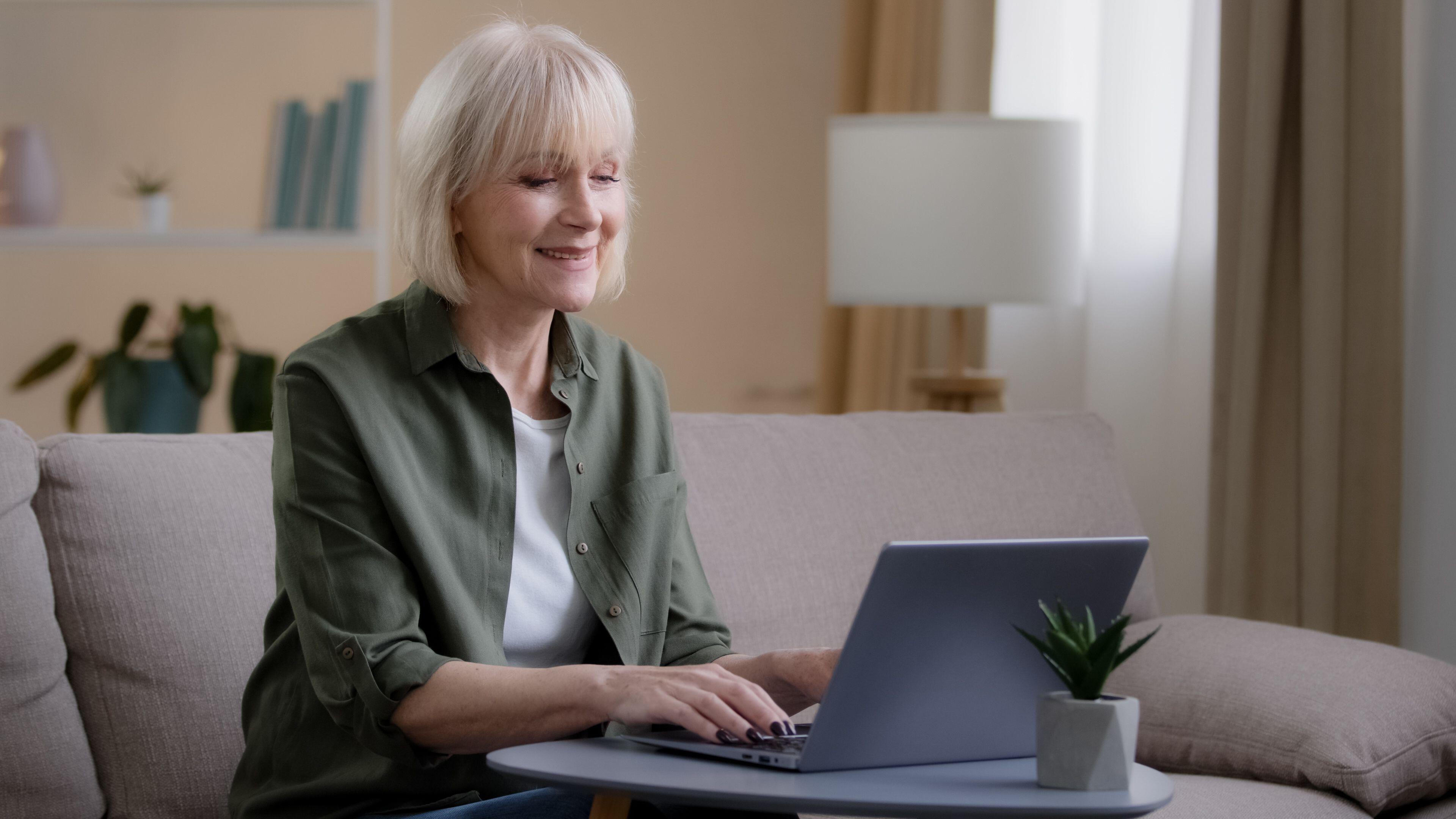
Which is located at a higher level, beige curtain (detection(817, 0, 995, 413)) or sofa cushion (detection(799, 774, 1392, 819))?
beige curtain (detection(817, 0, 995, 413))

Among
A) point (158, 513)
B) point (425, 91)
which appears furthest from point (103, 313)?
point (425, 91)

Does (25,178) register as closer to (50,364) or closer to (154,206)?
(154,206)

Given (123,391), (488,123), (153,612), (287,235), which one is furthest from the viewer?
(287,235)

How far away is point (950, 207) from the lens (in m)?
2.33

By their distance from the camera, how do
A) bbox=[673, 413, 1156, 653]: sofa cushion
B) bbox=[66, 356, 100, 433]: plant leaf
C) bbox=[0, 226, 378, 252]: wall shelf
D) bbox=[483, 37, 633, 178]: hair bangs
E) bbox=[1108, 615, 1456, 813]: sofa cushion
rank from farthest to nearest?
bbox=[0, 226, 378, 252]: wall shelf < bbox=[66, 356, 100, 433]: plant leaf < bbox=[673, 413, 1156, 653]: sofa cushion < bbox=[1108, 615, 1456, 813]: sofa cushion < bbox=[483, 37, 633, 178]: hair bangs

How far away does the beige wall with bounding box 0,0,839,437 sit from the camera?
3352 mm

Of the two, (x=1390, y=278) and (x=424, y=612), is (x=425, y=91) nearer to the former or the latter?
(x=424, y=612)

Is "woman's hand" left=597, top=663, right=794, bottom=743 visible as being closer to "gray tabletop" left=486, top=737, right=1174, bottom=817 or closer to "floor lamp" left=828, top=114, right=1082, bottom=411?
"gray tabletop" left=486, top=737, right=1174, bottom=817

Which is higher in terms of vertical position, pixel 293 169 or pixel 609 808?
pixel 293 169

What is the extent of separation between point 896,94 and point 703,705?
2.50 meters

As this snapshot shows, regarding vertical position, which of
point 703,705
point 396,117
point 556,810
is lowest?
point 556,810

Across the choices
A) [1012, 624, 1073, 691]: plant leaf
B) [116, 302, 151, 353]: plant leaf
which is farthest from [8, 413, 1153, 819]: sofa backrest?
[116, 302, 151, 353]: plant leaf

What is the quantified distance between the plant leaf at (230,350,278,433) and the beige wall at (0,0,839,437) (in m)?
0.57

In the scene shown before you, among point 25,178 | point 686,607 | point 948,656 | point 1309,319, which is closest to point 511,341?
point 686,607
